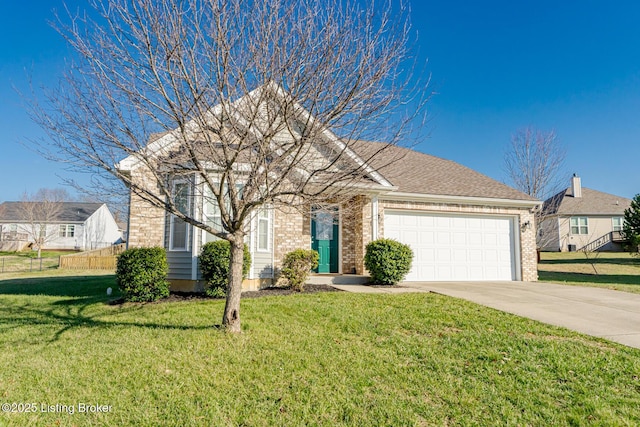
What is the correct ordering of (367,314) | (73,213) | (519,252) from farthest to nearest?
(73,213), (519,252), (367,314)

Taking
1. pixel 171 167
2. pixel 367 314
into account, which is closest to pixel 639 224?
pixel 367 314

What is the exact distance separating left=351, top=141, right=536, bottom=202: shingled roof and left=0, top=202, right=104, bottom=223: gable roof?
36340 mm

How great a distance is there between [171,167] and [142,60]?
159 cm

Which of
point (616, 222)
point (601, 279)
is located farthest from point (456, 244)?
point (616, 222)

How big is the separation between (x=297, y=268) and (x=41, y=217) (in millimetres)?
39768

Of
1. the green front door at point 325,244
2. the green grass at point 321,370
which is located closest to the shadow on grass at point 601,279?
the green front door at point 325,244

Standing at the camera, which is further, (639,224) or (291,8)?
(639,224)

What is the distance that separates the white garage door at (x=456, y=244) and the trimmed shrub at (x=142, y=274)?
22.5 feet

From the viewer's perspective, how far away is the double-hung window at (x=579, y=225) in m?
32.5

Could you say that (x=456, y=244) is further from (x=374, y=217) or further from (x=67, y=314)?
(x=67, y=314)

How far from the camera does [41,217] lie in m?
38.3

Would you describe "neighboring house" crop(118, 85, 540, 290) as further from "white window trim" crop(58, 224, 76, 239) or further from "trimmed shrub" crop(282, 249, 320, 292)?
"white window trim" crop(58, 224, 76, 239)

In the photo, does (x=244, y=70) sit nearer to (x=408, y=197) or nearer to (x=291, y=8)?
(x=291, y=8)

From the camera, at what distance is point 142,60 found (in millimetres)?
5176
